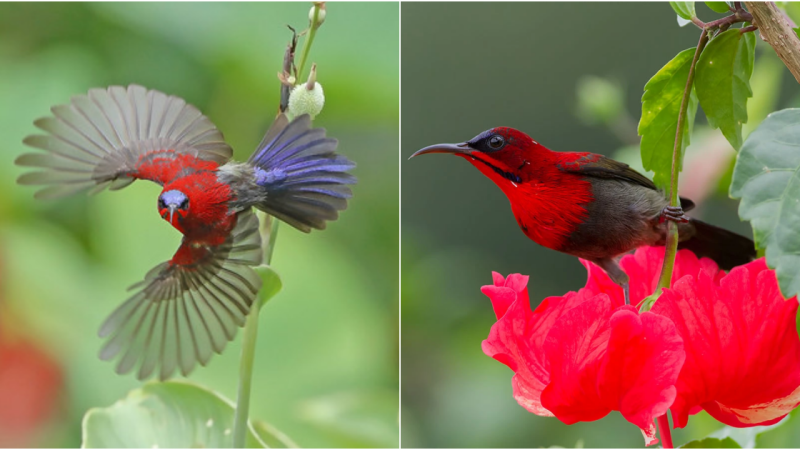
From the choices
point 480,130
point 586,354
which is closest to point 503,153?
point 586,354

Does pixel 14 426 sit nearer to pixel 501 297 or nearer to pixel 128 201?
pixel 128 201

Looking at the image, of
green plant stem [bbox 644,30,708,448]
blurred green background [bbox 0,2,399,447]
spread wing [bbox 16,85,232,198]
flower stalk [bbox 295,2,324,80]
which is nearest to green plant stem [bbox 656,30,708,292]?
green plant stem [bbox 644,30,708,448]

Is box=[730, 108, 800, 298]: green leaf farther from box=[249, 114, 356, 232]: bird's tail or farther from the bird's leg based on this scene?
box=[249, 114, 356, 232]: bird's tail

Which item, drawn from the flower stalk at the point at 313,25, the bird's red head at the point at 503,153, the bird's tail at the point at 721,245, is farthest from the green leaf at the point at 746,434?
the flower stalk at the point at 313,25

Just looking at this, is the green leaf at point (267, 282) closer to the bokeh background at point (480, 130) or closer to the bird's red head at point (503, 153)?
the bird's red head at point (503, 153)

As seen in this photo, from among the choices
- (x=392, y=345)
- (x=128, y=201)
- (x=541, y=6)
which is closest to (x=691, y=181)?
(x=392, y=345)
